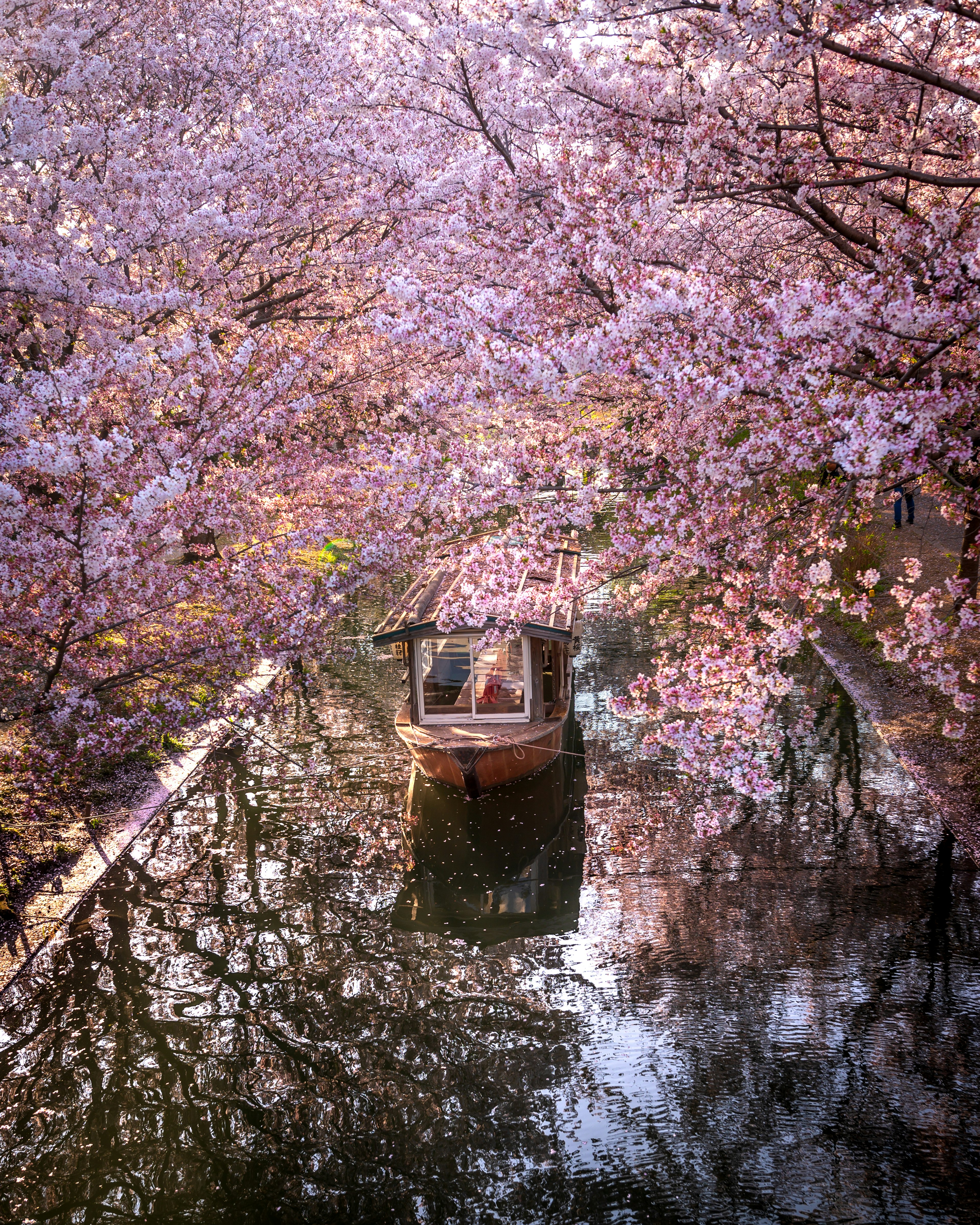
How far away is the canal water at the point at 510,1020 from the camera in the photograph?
19.8ft

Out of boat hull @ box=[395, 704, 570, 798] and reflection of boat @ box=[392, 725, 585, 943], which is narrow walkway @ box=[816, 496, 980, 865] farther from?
boat hull @ box=[395, 704, 570, 798]

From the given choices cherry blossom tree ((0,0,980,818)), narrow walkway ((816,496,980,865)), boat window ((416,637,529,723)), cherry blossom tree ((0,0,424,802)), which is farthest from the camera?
boat window ((416,637,529,723))

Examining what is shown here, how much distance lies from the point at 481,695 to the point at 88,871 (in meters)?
5.57

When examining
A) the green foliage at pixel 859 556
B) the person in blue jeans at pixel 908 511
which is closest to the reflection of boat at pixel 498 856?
the green foliage at pixel 859 556

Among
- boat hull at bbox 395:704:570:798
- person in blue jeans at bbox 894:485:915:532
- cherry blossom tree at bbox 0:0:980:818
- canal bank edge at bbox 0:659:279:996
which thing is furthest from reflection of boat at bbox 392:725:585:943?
person in blue jeans at bbox 894:485:915:532

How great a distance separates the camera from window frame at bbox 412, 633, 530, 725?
12719 millimetres

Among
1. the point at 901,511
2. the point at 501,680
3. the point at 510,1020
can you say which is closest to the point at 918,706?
the point at 501,680

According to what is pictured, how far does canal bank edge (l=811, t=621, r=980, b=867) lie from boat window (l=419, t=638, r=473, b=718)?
4831 millimetres

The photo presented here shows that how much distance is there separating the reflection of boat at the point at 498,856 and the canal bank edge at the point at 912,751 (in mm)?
3994

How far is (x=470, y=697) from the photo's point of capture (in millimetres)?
12930

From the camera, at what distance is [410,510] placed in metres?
7.77

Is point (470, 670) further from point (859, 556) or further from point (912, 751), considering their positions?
point (859, 556)

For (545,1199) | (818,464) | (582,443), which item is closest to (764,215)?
(582,443)

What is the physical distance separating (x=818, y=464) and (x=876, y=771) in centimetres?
834
